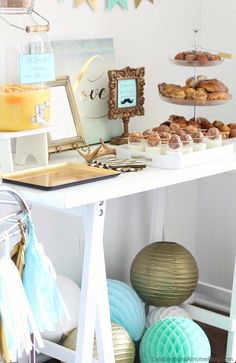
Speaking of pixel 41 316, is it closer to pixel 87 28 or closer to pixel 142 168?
pixel 142 168

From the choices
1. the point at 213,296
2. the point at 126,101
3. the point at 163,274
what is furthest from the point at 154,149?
the point at 213,296

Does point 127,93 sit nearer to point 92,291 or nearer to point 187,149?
point 187,149

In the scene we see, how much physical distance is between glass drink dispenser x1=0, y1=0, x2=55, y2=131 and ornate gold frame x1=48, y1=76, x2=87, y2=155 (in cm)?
22

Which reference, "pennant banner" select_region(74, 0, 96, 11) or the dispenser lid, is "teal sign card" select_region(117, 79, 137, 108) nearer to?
"pennant banner" select_region(74, 0, 96, 11)

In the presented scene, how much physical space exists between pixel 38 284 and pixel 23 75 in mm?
794

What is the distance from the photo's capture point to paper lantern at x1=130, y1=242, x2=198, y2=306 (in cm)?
294

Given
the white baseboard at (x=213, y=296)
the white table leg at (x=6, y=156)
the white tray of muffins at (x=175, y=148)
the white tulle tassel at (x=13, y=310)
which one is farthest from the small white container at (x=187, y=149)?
the white baseboard at (x=213, y=296)

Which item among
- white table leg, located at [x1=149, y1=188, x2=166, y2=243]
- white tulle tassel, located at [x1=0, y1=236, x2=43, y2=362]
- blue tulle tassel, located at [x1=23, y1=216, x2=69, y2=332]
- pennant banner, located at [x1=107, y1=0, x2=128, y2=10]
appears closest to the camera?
white tulle tassel, located at [x1=0, y1=236, x2=43, y2=362]

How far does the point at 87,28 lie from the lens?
2.84 m

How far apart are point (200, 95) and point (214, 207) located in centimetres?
82

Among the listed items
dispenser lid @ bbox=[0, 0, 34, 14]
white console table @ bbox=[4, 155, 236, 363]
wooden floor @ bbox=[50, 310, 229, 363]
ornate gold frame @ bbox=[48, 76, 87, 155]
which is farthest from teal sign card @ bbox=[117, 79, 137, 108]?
wooden floor @ bbox=[50, 310, 229, 363]

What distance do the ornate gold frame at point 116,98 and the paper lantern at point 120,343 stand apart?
2.13ft

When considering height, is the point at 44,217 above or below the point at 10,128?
below

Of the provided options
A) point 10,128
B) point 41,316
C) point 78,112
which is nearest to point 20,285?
point 41,316
